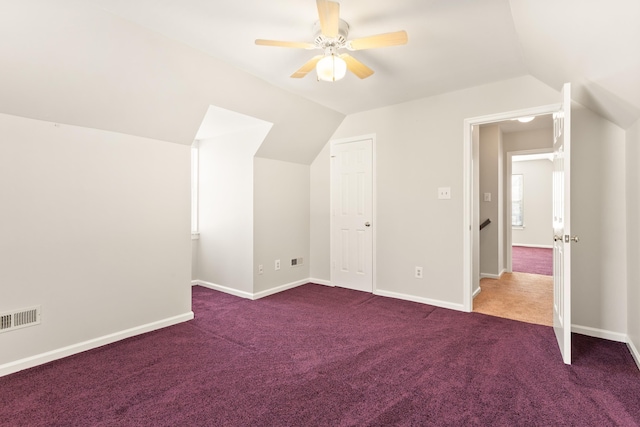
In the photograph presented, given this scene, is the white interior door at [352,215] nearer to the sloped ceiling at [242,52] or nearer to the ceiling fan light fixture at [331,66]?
the sloped ceiling at [242,52]

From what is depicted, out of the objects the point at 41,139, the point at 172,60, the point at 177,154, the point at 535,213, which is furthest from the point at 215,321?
the point at 535,213

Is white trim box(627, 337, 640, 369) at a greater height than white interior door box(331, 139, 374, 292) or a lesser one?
lesser

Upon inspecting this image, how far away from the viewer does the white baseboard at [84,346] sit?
7.26ft

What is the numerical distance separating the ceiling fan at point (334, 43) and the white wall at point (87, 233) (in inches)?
63.9

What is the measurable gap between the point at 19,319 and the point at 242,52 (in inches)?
99.3

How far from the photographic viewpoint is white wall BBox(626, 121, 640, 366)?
233 cm

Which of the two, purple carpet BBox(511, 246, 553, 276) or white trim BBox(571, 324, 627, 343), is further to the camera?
purple carpet BBox(511, 246, 553, 276)

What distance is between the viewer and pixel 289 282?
14.5 ft

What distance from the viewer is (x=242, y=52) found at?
8.43 ft

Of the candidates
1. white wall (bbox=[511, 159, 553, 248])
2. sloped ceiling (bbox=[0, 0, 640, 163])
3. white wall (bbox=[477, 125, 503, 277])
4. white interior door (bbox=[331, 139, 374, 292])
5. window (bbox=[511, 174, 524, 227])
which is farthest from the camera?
window (bbox=[511, 174, 524, 227])

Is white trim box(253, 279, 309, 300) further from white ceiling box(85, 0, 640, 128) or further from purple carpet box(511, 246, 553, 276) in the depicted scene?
purple carpet box(511, 246, 553, 276)

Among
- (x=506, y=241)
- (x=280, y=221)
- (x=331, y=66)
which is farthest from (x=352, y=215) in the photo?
(x=506, y=241)

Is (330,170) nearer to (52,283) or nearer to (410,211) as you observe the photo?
(410,211)


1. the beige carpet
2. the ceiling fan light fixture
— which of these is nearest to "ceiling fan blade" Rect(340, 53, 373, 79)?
the ceiling fan light fixture
